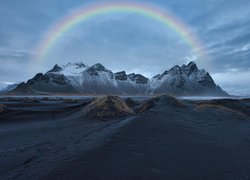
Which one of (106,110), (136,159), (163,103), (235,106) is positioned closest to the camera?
(136,159)

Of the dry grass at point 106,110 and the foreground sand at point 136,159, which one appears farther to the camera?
the dry grass at point 106,110

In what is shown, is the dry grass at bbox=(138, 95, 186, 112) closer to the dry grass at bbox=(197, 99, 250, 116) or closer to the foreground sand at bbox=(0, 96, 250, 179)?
the dry grass at bbox=(197, 99, 250, 116)

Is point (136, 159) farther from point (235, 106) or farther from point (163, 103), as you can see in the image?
point (235, 106)

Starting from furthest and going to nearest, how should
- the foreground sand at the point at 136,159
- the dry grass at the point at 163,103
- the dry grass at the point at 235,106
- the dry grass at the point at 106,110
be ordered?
1. the dry grass at the point at 235,106
2. the dry grass at the point at 163,103
3. the dry grass at the point at 106,110
4. the foreground sand at the point at 136,159

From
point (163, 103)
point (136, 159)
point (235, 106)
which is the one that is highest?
point (163, 103)

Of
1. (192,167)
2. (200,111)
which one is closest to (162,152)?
(192,167)

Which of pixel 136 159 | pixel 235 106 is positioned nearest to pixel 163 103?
pixel 235 106

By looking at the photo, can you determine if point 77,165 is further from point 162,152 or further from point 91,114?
point 91,114

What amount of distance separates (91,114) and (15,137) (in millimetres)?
7009

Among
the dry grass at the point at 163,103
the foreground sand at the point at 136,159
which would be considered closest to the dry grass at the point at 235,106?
the dry grass at the point at 163,103

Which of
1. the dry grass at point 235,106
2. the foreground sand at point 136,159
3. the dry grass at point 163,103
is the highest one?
the dry grass at point 163,103

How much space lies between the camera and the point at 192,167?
16.2 ft

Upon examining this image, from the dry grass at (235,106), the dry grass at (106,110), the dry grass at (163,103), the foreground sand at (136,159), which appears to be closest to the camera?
the foreground sand at (136,159)

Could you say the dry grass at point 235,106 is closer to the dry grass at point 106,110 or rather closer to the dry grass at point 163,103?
the dry grass at point 163,103
